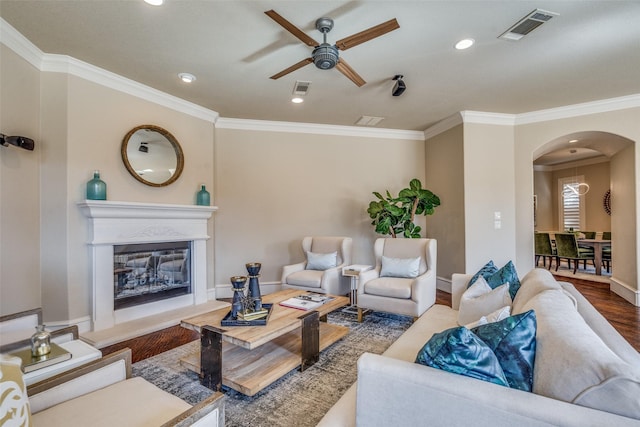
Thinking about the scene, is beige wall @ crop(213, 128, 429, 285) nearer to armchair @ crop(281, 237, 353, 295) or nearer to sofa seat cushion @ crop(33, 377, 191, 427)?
armchair @ crop(281, 237, 353, 295)

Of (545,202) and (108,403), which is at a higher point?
(545,202)

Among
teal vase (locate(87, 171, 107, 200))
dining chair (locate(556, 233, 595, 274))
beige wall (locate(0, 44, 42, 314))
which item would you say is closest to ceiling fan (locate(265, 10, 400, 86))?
teal vase (locate(87, 171, 107, 200))

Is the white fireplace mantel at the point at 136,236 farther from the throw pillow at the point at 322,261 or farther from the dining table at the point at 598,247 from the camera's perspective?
the dining table at the point at 598,247

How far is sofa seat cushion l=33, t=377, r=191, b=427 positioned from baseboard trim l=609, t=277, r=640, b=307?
5.60 meters

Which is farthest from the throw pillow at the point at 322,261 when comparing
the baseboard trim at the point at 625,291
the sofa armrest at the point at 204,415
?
the baseboard trim at the point at 625,291

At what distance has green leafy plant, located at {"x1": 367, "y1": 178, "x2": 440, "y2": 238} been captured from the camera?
14.8ft

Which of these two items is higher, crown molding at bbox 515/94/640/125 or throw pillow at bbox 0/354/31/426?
crown molding at bbox 515/94/640/125

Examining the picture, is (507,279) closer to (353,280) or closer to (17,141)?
(353,280)

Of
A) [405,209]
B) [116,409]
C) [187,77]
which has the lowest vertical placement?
[116,409]

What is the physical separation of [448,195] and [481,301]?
3.20 metres

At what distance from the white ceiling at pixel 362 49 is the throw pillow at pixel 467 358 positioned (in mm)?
2336

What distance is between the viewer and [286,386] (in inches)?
85.0

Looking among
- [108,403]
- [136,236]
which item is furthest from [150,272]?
[108,403]

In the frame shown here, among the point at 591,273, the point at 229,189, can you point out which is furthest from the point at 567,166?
the point at 229,189
